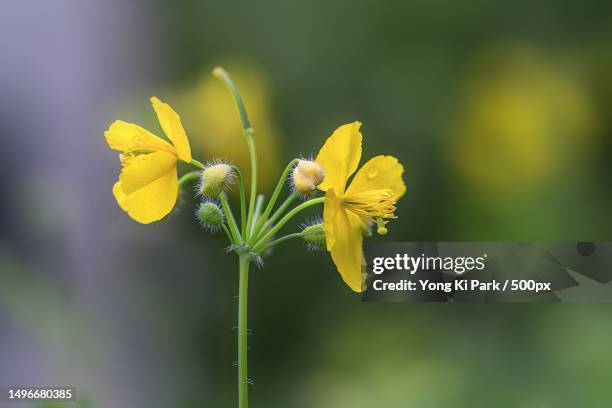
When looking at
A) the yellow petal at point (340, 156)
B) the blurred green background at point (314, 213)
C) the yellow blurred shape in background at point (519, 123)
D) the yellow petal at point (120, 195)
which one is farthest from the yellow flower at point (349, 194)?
the yellow blurred shape in background at point (519, 123)

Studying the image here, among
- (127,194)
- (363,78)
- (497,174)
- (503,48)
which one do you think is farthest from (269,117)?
(127,194)

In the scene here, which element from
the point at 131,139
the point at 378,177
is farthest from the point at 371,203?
the point at 131,139

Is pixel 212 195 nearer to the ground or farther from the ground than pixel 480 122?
nearer to the ground

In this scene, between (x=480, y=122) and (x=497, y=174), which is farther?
(x=480, y=122)

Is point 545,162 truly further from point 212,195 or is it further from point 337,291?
point 212,195

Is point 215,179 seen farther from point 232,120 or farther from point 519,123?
point 519,123

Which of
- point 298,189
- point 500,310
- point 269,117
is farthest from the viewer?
point 269,117

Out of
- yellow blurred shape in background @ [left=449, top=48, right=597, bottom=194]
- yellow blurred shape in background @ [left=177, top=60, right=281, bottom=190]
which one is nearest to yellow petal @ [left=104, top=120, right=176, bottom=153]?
yellow blurred shape in background @ [left=177, top=60, right=281, bottom=190]
